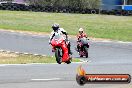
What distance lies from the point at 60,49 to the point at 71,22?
81.2 meters

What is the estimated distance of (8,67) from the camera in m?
31.5

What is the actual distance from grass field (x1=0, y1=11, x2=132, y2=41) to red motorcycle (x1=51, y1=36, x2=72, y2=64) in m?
61.6

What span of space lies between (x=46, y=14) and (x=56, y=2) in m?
19.6

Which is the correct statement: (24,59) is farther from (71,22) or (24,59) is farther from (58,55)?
(71,22)

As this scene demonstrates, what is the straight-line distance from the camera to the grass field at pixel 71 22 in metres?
74.4

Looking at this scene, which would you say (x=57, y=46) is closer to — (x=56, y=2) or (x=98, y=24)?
(x=98, y=24)

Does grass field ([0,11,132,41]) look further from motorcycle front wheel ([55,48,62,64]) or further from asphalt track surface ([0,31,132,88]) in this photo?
motorcycle front wheel ([55,48,62,64])

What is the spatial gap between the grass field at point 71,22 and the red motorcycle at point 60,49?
2427 inches

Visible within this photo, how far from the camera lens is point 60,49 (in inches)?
266

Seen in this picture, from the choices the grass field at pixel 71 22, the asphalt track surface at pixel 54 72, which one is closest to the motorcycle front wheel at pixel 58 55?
the asphalt track surface at pixel 54 72

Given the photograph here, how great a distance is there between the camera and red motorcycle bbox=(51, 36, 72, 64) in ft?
21.2

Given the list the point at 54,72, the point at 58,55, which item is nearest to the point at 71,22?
the point at 54,72

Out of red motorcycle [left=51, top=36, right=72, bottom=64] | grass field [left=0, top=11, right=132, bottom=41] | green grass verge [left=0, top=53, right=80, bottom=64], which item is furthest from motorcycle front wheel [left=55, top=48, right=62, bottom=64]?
grass field [left=0, top=11, right=132, bottom=41]

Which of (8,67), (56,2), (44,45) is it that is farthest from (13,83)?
(56,2)
